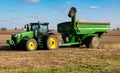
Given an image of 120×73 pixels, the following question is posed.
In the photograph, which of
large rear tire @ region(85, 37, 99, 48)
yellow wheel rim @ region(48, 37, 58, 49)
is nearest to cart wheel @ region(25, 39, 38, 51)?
yellow wheel rim @ region(48, 37, 58, 49)

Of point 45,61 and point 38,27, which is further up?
point 38,27

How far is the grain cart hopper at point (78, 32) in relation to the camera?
1019 inches

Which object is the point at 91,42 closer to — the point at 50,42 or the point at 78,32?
the point at 78,32

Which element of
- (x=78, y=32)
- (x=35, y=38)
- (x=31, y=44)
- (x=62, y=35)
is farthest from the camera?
(x=62, y=35)

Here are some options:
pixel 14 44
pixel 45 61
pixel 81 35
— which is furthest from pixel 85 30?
pixel 45 61

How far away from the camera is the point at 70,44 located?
2567 cm

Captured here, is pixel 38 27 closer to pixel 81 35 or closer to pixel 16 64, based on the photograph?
pixel 81 35

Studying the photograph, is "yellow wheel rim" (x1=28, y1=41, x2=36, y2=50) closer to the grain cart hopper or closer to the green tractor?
the green tractor

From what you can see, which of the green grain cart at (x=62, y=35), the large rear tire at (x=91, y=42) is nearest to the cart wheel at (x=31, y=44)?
the green grain cart at (x=62, y=35)

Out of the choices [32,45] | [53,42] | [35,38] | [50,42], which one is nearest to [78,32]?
[53,42]

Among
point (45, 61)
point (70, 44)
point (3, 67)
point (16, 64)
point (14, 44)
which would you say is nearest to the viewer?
point (3, 67)

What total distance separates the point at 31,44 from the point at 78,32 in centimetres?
458

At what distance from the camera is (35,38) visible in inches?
946

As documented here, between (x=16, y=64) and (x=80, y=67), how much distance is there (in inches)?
125
